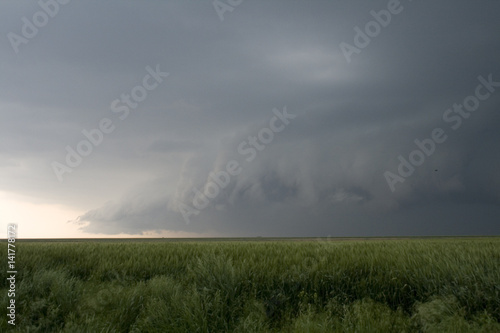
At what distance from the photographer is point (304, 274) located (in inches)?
350

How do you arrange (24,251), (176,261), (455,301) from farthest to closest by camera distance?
1. (24,251)
2. (176,261)
3. (455,301)

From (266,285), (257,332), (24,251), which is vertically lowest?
(257,332)

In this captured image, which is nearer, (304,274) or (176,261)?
(304,274)

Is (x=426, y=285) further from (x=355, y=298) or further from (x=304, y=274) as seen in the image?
(x=304, y=274)

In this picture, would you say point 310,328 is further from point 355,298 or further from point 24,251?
point 24,251

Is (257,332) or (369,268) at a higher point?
(369,268)

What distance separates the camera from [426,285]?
27.0ft

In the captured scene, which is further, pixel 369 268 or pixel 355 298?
pixel 369 268

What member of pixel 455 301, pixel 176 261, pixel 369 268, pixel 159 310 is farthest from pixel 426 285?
pixel 176 261

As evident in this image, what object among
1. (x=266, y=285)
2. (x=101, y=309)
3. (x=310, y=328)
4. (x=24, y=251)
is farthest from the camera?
(x=24, y=251)

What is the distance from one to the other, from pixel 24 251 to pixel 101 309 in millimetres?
7393

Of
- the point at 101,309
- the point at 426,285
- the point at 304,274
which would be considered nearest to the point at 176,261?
the point at 101,309

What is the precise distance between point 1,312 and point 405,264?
1023cm

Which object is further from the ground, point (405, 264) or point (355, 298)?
point (405, 264)
